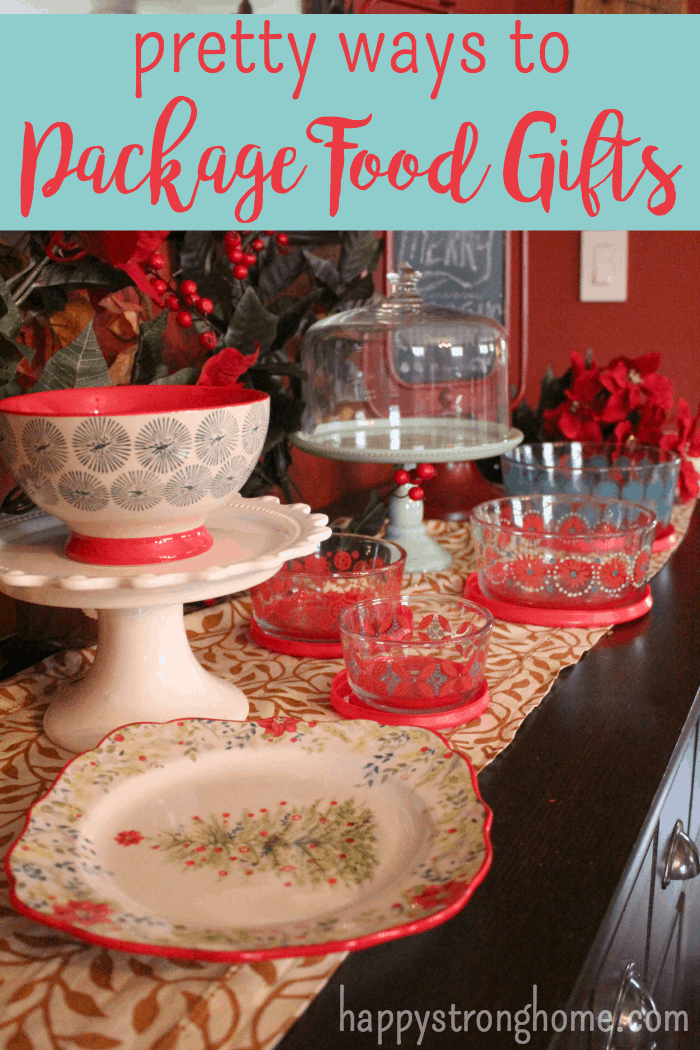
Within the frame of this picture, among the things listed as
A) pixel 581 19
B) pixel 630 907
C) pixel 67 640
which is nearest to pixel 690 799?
pixel 630 907

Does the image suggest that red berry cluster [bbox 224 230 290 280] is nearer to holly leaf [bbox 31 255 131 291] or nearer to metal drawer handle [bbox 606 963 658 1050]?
holly leaf [bbox 31 255 131 291]

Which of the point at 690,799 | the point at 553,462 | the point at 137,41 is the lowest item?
the point at 690,799

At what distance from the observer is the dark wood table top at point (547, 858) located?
0.38m

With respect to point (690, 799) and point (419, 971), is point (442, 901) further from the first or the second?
point (690, 799)

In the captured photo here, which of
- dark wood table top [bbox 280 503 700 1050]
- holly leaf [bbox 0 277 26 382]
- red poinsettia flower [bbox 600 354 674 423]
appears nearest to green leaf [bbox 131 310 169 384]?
holly leaf [bbox 0 277 26 382]

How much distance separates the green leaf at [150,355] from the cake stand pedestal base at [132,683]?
25cm

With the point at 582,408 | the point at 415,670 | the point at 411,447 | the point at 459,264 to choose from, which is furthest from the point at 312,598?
the point at 459,264

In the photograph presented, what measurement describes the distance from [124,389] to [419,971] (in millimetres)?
420

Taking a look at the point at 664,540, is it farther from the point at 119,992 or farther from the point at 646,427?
the point at 119,992

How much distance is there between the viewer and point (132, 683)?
0.60 metres

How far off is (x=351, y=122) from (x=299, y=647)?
765 millimetres

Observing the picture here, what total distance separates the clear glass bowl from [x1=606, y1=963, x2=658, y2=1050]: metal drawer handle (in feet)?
1.88

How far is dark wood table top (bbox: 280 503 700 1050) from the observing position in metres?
0.38

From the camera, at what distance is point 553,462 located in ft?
3.91
